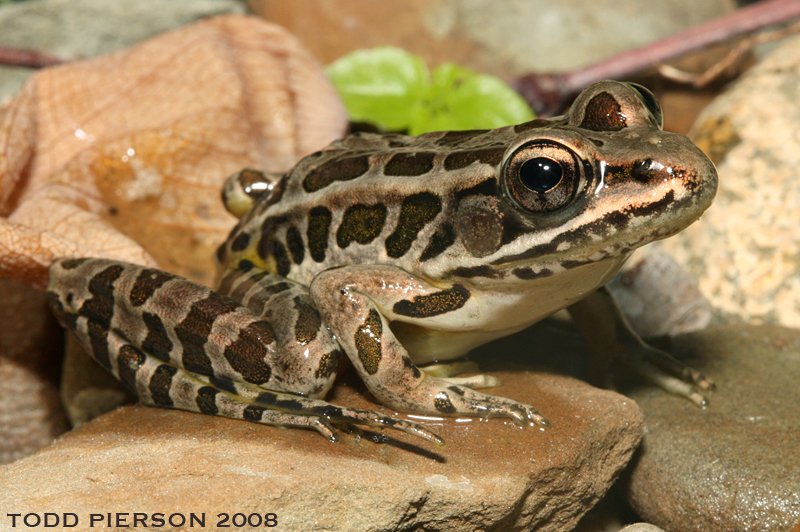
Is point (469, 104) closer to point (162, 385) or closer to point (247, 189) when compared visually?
point (247, 189)

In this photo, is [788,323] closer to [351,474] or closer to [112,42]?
[351,474]

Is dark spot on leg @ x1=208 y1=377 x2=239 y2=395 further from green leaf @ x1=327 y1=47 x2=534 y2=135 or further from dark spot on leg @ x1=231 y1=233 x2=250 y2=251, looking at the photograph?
green leaf @ x1=327 y1=47 x2=534 y2=135

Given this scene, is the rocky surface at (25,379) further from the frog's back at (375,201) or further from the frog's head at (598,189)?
the frog's head at (598,189)

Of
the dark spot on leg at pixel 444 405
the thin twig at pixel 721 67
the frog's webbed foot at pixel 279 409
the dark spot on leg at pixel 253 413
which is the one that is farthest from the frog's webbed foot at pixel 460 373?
the thin twig at pixel 721 67

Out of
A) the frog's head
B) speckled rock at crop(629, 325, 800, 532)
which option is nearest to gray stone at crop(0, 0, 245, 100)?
the frog's head

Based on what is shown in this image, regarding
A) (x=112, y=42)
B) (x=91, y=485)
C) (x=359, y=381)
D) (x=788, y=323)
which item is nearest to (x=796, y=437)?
(x=788, y=323)

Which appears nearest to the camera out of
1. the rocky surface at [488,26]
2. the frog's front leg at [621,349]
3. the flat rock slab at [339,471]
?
the flat rock slab at [339,471]

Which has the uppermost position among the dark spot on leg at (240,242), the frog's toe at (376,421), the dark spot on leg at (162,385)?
the dark spot on leg at (240,242)
